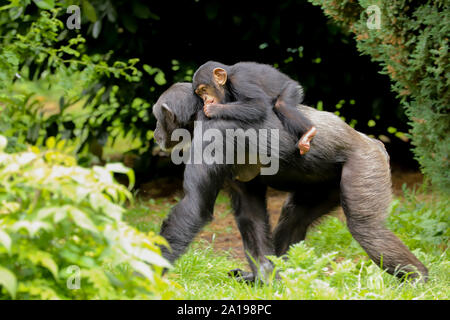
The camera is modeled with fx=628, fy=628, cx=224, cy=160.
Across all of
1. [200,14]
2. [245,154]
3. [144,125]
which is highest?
[200,14]

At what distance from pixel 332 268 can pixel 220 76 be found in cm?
144

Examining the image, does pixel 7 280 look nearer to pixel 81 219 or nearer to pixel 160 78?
pixel 81 219

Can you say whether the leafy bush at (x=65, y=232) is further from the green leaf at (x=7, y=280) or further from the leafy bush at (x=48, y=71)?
the leafy bush at (x=48, y=71)

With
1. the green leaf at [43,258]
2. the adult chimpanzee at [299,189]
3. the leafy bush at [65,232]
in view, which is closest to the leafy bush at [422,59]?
the adult chimpanzee at [299,189]

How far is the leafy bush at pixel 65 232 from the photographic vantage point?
2.32 m

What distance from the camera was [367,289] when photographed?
130 inches

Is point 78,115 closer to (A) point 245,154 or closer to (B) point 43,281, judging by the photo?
(A) point 245,154

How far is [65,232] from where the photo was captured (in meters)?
2.48

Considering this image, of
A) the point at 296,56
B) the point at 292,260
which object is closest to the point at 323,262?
the point at 292,260

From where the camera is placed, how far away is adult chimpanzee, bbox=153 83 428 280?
12.4ft

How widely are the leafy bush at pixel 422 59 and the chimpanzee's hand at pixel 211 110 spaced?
1.64 m
